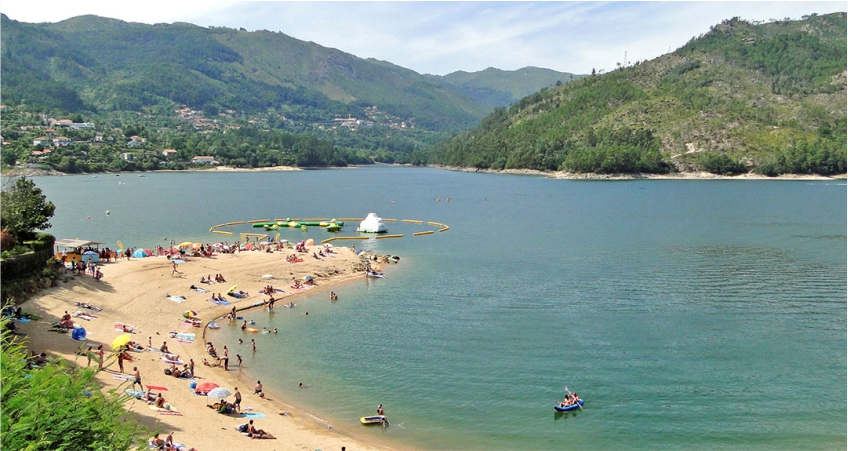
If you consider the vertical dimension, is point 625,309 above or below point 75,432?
below

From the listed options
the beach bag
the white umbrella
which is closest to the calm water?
the white umbrella

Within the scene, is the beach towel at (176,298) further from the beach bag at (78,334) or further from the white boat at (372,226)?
the white boat at (372,226)

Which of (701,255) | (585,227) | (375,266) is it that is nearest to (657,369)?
(375,266)

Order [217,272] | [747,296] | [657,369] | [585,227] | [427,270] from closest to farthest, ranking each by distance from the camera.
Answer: [657,369] < [747,296] < [217,272] < [427,270] < [585,227]

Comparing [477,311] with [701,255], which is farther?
[701,255]

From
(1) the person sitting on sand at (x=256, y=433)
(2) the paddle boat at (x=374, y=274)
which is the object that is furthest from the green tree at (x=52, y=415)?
(2) the paddle boat at (x=374, y=274)

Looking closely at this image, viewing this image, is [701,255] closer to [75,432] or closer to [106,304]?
[106,304]

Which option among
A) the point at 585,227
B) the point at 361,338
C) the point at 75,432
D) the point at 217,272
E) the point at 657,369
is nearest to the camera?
the point at 75,432

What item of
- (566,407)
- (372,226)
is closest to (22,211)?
(566,407)
